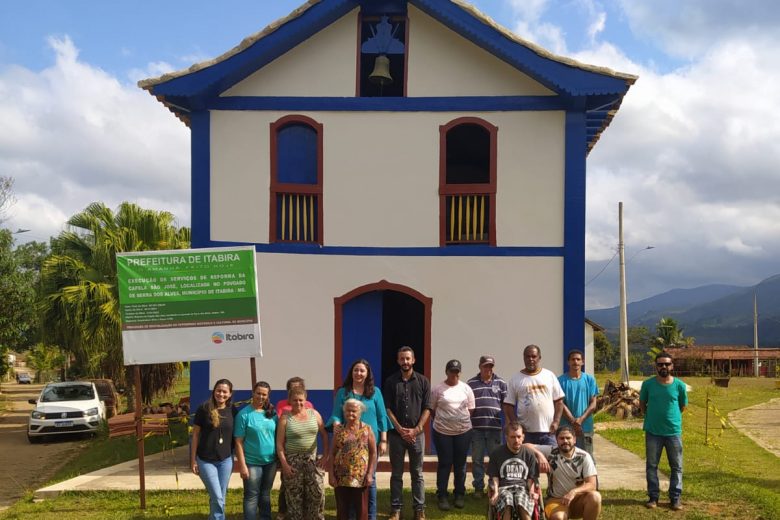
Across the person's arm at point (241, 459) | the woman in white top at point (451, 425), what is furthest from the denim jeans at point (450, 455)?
the person's arm at point (241, 459)

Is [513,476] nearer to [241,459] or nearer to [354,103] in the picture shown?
[241,459]

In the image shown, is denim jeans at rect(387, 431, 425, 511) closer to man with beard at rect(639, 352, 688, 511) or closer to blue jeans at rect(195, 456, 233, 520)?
blue jeans at rect(195, 456, 233, 520)

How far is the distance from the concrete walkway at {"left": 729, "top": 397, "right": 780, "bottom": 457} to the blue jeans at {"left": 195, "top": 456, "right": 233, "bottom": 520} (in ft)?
34.4

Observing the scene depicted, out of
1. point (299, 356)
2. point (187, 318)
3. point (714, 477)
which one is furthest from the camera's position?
point (299, 356)

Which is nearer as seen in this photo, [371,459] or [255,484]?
[371,459]

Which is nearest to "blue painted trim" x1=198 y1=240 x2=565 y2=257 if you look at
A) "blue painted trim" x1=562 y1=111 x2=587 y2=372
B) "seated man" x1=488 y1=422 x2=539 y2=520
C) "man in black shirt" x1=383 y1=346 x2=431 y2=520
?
"blue painted trim" x1=562 y1=111 x2=587 y2=372

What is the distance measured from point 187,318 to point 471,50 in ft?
18.8

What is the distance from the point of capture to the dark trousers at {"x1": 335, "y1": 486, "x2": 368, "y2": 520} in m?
7.14

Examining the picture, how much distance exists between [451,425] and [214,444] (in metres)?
2.58

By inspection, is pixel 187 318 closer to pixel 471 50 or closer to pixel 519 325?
pixel 519 325

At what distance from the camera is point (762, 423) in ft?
61.2

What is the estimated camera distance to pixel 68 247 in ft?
66.9

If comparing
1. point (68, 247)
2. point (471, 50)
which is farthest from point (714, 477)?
point (68, 247)

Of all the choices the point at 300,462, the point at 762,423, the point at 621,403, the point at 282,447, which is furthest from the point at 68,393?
the point at 762,423
